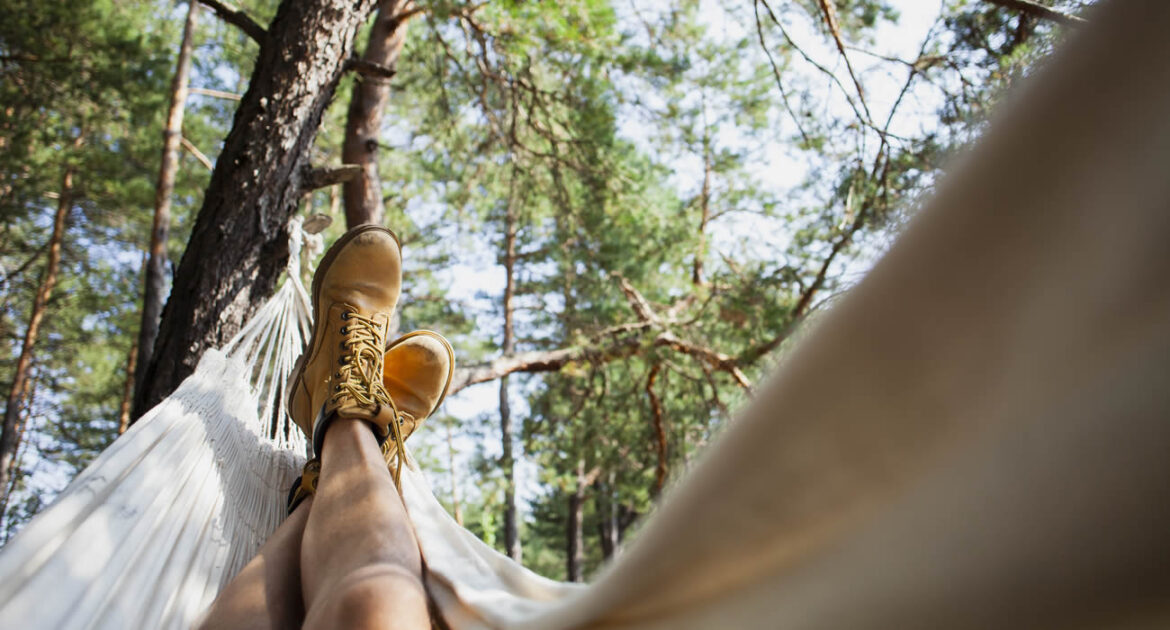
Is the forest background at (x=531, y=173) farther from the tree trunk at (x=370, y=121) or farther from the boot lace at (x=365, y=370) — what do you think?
the boot lace at (x=365, y=370)

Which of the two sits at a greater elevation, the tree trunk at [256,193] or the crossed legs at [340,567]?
the tree trunk at [256,193]

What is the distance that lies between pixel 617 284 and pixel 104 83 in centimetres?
364

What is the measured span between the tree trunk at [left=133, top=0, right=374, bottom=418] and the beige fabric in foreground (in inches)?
57.4

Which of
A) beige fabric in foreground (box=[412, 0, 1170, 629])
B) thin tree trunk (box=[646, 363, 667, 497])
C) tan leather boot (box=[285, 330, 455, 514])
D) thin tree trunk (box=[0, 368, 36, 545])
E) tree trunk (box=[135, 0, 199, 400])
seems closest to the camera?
beige fabric in foreground (box=[412, 0, 1170, 629])

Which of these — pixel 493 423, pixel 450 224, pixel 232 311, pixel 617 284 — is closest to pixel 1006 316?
pixel 232 311

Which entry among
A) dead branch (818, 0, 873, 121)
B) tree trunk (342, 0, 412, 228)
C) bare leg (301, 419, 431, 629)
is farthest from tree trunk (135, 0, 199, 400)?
dead branch (818, 0, 873, 121)

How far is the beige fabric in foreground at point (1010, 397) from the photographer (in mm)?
243

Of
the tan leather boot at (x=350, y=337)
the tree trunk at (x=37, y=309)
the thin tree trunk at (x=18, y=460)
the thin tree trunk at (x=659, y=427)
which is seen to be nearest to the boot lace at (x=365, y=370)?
the tan leather boot at (x=350, y=337)

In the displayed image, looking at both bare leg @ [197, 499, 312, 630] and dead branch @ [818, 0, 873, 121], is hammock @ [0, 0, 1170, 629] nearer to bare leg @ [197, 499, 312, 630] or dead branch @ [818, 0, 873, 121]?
bare leg @ [197, 499, 312, 630]

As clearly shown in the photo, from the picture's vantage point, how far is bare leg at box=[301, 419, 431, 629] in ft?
2.32

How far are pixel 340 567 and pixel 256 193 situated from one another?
104cm

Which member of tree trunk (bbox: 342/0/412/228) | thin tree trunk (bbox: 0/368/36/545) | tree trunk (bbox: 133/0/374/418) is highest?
thin tree trunk (bbox: 0/368/36/545)

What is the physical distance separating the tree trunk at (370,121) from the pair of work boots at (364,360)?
1594mm

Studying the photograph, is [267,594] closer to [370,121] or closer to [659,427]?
[370,121]
